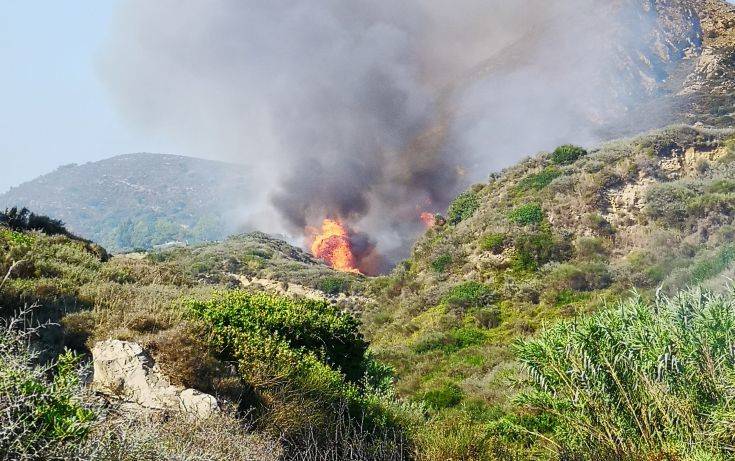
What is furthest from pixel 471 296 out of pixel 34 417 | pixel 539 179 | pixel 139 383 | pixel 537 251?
pixel 34 417

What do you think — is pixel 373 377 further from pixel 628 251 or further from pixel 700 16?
pixel 700 16

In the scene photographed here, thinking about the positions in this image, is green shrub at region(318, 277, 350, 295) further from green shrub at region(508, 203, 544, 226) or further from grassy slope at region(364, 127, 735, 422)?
green shrub at region(508, 203, 544, 226)

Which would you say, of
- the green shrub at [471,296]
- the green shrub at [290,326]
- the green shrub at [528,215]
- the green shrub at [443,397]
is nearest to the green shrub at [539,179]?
the green shrub at [528,215]

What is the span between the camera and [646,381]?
183 inches

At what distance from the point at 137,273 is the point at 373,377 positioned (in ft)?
19.3

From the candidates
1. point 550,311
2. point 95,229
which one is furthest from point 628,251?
point 95,229

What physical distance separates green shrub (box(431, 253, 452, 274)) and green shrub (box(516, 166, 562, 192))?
23.6 ft

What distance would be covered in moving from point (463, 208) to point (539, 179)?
5927 mm

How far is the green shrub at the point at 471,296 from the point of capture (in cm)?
2227

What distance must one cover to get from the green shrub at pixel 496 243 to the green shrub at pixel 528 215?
143cm

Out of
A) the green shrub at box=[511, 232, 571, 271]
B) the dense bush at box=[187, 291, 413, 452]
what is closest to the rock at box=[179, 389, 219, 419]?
the dense bush at box=[187, 291, 413, 452]

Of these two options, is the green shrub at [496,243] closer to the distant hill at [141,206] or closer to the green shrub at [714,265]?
the green shrub at [714,265]

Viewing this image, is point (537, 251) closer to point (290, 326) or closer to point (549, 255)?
point (549, 255)

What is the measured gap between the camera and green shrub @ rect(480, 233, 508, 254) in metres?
25.8
